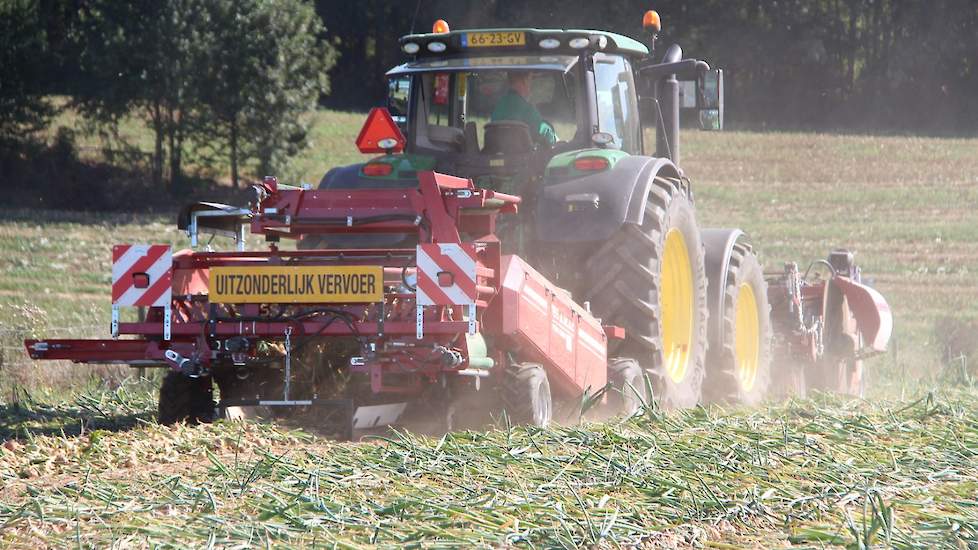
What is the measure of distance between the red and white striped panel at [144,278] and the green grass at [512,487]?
792 mm

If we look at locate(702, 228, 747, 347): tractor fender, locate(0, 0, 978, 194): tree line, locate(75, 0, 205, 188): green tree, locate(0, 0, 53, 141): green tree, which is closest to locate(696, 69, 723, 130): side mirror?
locate(702, 228, 747, 347): tractor fender

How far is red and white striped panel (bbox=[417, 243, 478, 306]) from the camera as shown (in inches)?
239

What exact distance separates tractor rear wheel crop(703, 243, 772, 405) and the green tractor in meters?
0.02

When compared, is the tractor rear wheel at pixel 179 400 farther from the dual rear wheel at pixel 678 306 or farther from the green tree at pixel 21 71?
the green tree at pixel 21 71

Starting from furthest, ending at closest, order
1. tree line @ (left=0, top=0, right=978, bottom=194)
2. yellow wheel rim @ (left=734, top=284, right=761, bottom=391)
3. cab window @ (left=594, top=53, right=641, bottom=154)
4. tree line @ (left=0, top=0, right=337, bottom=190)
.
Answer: tree line @ (left=0, top=0, right=978, bottom=194) → tree line @ (left=0, top=0, right=337, bottom=190) → yellow wheel rim @ (left=734, top=284, right=761, bottom=391) → cab window @ (left=594, top=53, right=641, bottom=154)

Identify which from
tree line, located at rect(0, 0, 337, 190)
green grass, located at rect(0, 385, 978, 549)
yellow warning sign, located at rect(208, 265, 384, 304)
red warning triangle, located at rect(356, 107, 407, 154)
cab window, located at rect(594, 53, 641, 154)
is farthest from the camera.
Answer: tree line, located at rect(0, 0, 337, 190)

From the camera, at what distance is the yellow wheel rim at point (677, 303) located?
320 inches

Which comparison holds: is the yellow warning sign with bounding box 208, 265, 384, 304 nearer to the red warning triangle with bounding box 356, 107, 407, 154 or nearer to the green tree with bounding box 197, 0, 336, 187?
the red warning triangle with bounding box 356, 107, 407, 154

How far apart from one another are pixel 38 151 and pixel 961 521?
33.2 meters

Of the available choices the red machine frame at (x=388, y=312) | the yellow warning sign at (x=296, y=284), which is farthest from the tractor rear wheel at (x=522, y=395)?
the yellow warning sign at (x=296, y=284)

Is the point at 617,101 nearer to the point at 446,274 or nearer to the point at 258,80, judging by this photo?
the point at 446,274

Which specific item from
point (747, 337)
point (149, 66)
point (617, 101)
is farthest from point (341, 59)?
point (617, 101)

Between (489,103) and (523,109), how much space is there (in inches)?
13.3

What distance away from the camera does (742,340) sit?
970cm
